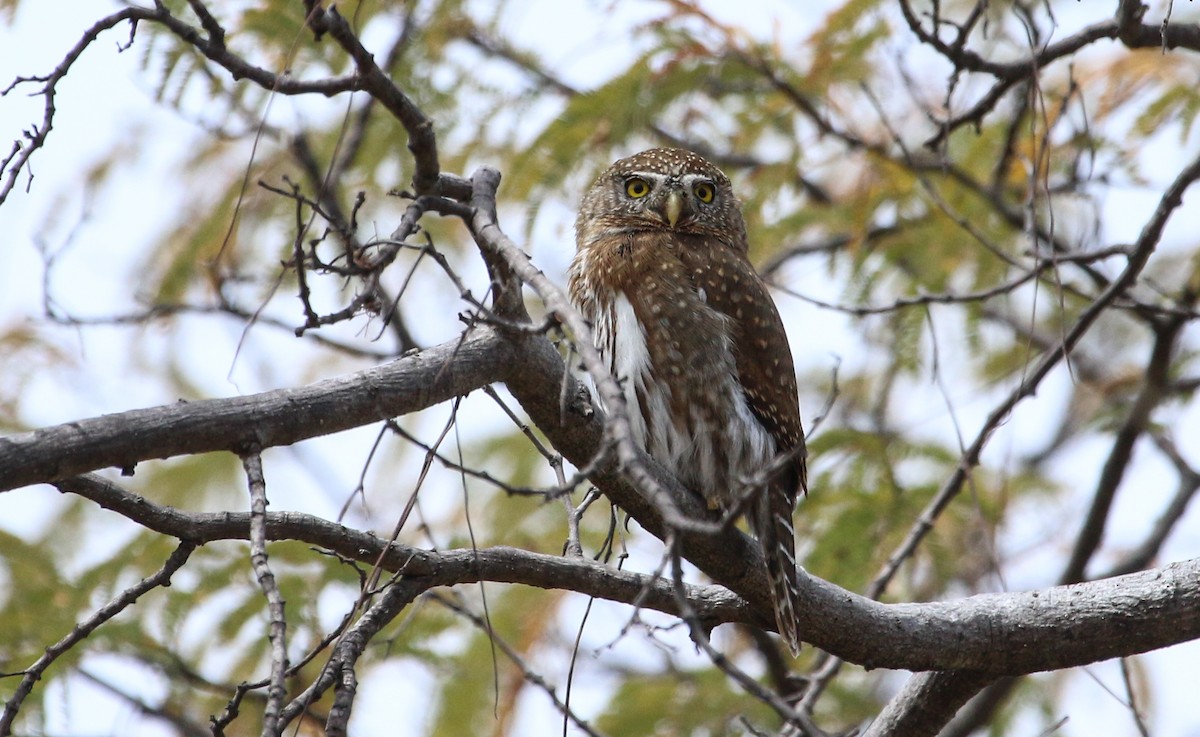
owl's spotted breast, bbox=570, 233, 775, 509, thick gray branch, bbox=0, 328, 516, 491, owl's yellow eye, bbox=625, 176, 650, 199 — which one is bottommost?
thick gray branch, bbox=0, 328, 516, 491

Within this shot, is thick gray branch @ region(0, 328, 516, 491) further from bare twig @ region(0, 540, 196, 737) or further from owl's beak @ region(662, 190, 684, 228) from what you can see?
owl's beak @ region(662, 190, 684, 228)

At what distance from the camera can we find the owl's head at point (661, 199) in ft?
16.0

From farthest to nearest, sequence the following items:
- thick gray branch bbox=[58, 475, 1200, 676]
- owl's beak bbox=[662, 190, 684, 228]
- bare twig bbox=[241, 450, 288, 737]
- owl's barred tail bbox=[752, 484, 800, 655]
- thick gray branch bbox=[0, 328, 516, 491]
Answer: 1. owl's beak bbox=[662, 190, 684, 228]
2. owl's barred tail bbox=[752, 484, 800, 655]
3. thick gray branch bbox=[58, 475, 1200, 676]
4. thick gray branch bbox=[0, 328, 516, 491]
5. bare twig bbox=[241, 450, 288, 737]

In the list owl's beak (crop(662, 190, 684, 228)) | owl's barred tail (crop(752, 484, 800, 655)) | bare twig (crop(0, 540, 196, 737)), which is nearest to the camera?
bare twig (crop(0, 540, 196, 737))

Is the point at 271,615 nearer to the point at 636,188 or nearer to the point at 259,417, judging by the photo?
the point at 259,417

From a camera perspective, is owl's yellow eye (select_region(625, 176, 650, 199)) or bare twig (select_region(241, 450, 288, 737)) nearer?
bare twig (select_region(241, 450, 288, 737))

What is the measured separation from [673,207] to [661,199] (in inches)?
4.1

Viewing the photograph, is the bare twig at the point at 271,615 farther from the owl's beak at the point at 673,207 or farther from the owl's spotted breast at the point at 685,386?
the owl's beak at the point at 673,207

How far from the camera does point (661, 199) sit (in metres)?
4.91

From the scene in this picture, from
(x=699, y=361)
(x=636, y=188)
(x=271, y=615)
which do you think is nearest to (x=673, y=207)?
(x=636, y=188)

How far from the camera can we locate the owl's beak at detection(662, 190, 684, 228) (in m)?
4.81

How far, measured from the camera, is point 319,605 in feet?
16.3

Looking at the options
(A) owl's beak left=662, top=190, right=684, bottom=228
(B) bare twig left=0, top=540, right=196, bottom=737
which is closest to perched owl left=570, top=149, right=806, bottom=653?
(A) owl's beak left=662, top=190, right=684, bottom=228

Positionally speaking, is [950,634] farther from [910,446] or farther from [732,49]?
[732,49]
